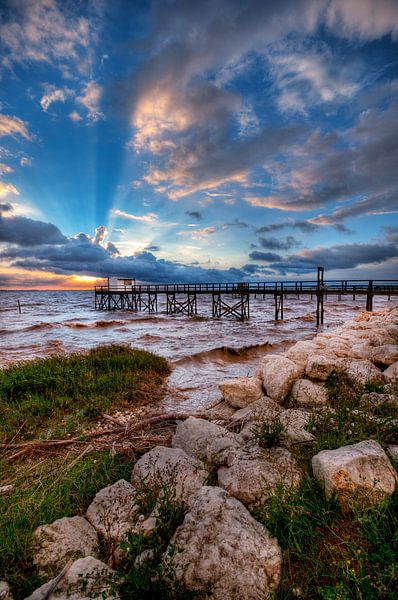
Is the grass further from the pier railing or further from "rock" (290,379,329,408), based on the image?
the pier railing

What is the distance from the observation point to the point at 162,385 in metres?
9.87

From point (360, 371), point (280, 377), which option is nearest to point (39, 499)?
point (280, 377)

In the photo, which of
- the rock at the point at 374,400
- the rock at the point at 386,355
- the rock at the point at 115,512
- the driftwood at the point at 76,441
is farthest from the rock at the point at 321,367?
the rock at the point at 115,512

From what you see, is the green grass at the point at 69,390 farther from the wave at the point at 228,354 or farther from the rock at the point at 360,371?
the rock at the point at 360,371

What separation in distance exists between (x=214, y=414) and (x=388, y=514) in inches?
160

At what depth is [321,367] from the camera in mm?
5910

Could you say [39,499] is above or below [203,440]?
below

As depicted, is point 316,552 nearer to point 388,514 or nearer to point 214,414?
point 388,514

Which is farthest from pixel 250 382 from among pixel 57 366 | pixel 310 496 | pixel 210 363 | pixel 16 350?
pixel 16 350

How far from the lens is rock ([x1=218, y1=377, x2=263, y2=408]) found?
6.41 metres

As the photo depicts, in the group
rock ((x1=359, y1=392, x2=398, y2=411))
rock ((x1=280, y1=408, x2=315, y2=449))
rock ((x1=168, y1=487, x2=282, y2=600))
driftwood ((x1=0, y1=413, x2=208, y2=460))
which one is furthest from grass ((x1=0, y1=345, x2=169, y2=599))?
rock ((x1=359, y1=392, x2=398, y2=411))

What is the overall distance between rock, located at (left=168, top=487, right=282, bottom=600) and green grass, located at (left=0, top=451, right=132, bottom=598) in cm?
115

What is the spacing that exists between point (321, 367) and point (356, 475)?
3.56 metres

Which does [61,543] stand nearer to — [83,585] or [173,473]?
[83,585]
